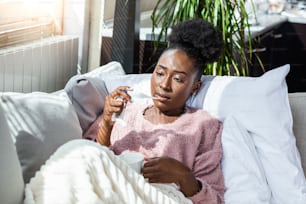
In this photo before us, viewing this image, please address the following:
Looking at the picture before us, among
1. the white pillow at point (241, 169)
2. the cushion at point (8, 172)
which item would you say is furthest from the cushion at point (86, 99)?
the cushion at point (8, 172)

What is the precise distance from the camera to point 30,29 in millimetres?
1977

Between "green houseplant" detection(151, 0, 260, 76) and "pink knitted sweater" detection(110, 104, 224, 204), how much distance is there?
2.20ft

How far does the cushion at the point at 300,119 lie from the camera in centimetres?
183

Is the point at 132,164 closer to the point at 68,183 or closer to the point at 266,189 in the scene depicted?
the point at 68,183

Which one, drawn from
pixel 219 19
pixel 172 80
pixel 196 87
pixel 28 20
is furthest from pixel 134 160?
pixel 219 19

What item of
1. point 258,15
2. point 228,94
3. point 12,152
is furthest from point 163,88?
point 258,15

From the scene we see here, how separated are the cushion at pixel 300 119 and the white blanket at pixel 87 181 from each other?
69cm

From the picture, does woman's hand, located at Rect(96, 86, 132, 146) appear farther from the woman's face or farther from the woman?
the woman's face

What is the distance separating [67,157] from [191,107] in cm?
70

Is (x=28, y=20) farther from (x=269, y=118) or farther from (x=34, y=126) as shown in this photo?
(x=269, y=118)

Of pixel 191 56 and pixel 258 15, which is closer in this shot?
pixel 191 56

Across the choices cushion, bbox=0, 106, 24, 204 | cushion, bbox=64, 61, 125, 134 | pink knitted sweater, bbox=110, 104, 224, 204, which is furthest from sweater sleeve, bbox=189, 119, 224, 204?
cushion, bbox=0, 106, 24, 204

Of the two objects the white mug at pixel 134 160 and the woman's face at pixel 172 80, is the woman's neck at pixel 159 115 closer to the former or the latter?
the woman's face at pixel 172 80

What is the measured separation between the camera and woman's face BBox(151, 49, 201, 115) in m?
1.66
